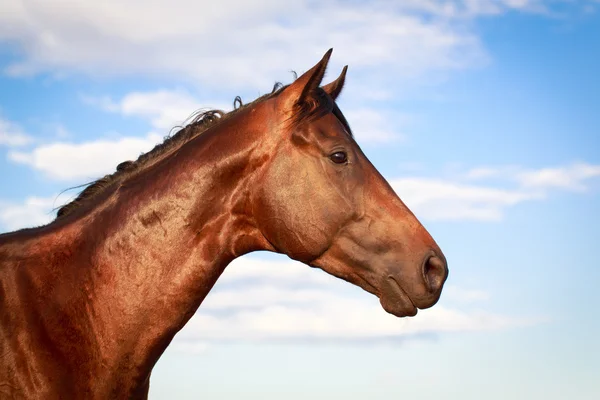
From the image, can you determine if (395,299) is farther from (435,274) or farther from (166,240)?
(166,240)

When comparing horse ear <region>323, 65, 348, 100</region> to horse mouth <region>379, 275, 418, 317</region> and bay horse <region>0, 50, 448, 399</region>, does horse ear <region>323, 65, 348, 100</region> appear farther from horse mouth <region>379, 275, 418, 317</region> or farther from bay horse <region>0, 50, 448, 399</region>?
horse mouth <region>379, 275, 418, 317</region>

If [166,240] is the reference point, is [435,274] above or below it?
below

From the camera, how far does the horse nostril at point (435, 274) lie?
201 inches

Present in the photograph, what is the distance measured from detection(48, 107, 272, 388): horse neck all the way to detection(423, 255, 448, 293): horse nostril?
1.29m

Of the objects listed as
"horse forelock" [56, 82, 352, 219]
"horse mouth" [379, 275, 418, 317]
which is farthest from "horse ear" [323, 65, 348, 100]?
"horse mouth" [379, 275, 418, 317]

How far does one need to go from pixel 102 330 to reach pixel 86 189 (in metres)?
1.37

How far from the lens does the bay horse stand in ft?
16.4

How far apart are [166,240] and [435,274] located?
6.78 feet

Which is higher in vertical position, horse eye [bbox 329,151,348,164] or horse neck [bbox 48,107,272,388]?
horse eye [bbox 329,151,348,164]

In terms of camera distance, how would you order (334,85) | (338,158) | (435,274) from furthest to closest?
(334,85) < (338,158) < (435,274)

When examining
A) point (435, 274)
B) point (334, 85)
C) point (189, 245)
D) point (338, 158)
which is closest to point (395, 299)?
point (435, 274)

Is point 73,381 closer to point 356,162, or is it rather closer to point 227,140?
point 227,140

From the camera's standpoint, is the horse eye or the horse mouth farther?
the horse eye

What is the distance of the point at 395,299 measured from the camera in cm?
521
